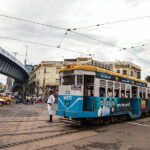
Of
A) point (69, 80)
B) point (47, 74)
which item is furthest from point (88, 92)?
point (47, 74)

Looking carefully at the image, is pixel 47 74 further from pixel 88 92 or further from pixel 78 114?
pixel 78 114

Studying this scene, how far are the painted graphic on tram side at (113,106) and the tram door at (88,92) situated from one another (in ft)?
2.03

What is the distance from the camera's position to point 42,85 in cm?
4781

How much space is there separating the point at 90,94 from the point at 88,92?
0.15 meters

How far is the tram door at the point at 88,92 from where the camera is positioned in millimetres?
8703

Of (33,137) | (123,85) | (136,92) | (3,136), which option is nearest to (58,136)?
(33,137)

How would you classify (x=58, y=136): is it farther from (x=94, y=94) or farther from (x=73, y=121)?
(x=94, y=94)

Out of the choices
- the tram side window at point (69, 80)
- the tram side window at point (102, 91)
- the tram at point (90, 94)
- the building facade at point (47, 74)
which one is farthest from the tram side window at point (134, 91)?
the building facade at point (47, 74)

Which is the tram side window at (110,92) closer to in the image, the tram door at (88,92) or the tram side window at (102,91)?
the tram side window at (102,91)

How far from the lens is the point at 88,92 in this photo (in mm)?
8805

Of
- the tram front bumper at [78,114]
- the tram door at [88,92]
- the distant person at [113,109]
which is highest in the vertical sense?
the tram door at [88,92]

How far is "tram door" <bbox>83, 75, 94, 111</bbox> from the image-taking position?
8703 mm

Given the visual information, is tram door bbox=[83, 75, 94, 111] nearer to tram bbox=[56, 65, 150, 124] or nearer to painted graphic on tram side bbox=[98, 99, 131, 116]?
tram bbox=[56, 65, 150, 124]

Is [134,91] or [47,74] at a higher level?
[47,74]
